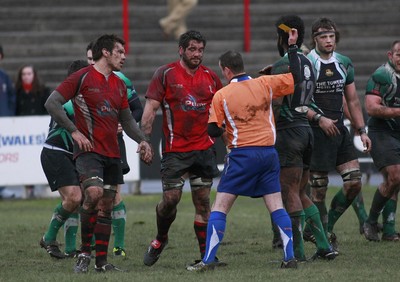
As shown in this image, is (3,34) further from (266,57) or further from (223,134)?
(223,134)

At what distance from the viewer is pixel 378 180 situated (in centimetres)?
2217

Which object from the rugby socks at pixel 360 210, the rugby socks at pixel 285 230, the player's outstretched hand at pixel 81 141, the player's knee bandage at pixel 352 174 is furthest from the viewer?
the rugby socks at pixel 360 210

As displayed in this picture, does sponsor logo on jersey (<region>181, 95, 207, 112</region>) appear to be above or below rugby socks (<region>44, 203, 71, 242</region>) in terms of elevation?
above

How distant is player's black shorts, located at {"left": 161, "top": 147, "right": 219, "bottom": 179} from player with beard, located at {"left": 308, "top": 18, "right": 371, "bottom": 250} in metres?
1.17

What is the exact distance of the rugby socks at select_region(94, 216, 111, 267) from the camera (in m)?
11.2

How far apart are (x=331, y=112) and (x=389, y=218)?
1995 millimetres

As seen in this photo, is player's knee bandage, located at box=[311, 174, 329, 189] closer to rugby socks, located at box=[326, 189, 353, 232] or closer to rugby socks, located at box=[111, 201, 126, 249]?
rugby socks, located at box=[326, 189, 353, 232]

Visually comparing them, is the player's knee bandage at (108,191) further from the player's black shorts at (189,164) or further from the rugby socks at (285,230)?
the rugby socks at (285,230)

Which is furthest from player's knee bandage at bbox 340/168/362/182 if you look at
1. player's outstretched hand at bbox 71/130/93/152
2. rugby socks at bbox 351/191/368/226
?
player's outstretched hand at bbox 71/130/93/152

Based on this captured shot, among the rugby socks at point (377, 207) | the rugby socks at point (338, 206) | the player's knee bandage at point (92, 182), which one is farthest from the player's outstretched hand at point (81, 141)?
the rugby socks at point (377, 207)

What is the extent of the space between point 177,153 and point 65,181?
71.1 inches

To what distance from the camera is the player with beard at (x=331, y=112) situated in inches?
486

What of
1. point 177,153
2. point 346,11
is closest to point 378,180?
point 346,11

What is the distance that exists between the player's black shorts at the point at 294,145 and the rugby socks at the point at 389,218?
246 cm
